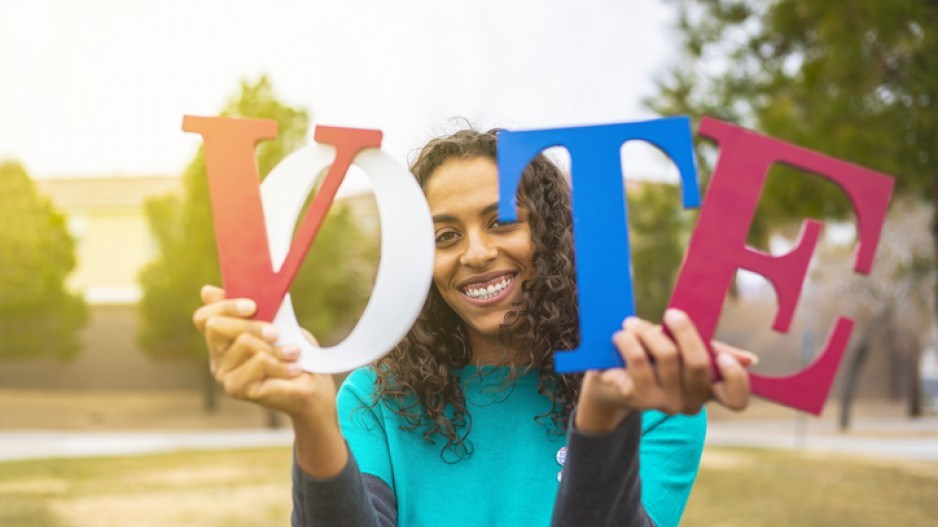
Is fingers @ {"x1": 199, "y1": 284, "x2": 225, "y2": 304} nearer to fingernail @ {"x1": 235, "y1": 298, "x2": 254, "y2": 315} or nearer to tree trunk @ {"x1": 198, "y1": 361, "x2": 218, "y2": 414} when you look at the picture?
fingernail @ {"x1": 235, "y1": 298, "x2": 254, "y2": 315}

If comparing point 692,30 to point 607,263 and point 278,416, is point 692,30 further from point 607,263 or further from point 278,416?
point 278,416

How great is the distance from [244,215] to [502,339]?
0.64 m

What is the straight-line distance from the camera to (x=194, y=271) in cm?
1905

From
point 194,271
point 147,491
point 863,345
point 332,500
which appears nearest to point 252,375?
point 332,500

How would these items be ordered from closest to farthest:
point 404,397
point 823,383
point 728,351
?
1. point 728,351
2. point 823,383
3. point 404,397

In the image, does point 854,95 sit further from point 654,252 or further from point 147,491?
point 654,252

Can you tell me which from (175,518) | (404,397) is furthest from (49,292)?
(404,397)

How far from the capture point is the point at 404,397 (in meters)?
1.90

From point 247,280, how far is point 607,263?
1.84 ft

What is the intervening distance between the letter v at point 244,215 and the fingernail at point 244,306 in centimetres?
3

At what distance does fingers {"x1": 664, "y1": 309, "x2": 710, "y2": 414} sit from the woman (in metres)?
0.11

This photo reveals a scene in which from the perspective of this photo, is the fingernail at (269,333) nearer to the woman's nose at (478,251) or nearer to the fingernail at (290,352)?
the fingernail at (290,352)

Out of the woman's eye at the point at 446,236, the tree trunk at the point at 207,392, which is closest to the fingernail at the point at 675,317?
the woman's eye at the point at 446,236

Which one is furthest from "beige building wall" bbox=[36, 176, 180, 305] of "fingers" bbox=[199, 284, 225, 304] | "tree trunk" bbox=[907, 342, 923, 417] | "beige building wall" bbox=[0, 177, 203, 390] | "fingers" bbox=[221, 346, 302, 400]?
"fingers" bbox=[221, 346, 302, 400]
